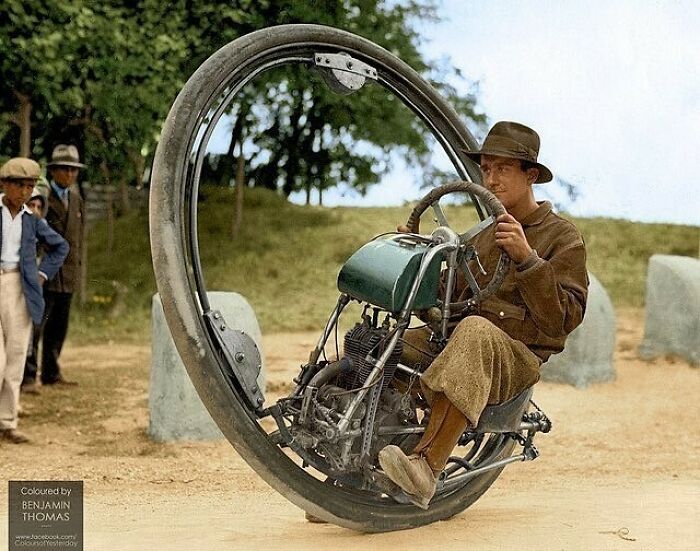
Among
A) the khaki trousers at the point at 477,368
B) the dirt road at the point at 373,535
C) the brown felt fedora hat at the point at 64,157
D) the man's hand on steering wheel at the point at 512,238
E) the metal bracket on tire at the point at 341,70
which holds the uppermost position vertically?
the metal bracket on tire at the point at 341,70

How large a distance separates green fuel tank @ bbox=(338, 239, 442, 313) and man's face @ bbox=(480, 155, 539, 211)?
0.45m

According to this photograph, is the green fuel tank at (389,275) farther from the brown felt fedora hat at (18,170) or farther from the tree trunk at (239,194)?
the tree trunk at (239,194)

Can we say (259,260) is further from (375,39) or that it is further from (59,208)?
(59,208)

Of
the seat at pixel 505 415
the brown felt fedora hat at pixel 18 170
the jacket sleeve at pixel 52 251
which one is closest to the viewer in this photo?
the seat at pixel 505 415

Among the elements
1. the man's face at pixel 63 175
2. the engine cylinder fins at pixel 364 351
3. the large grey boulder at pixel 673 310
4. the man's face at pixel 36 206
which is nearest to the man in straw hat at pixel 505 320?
the engine cylinder fins at pixel 364 351

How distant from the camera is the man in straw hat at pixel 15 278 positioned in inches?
255

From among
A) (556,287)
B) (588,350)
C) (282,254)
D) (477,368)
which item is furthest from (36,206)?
(282,254)

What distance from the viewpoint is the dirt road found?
13.2 feet

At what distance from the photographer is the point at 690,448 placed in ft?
24.3

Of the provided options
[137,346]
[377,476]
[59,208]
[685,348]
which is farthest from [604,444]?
[137,346]

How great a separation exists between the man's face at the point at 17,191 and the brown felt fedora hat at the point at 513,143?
364 centimetres

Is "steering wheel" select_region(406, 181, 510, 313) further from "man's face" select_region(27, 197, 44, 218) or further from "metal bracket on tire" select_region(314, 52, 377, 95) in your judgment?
"man's face" select_region(27, 197, 44, 218)

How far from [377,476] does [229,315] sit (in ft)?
10.7

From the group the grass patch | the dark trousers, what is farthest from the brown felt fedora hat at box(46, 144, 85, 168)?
the grass patch
